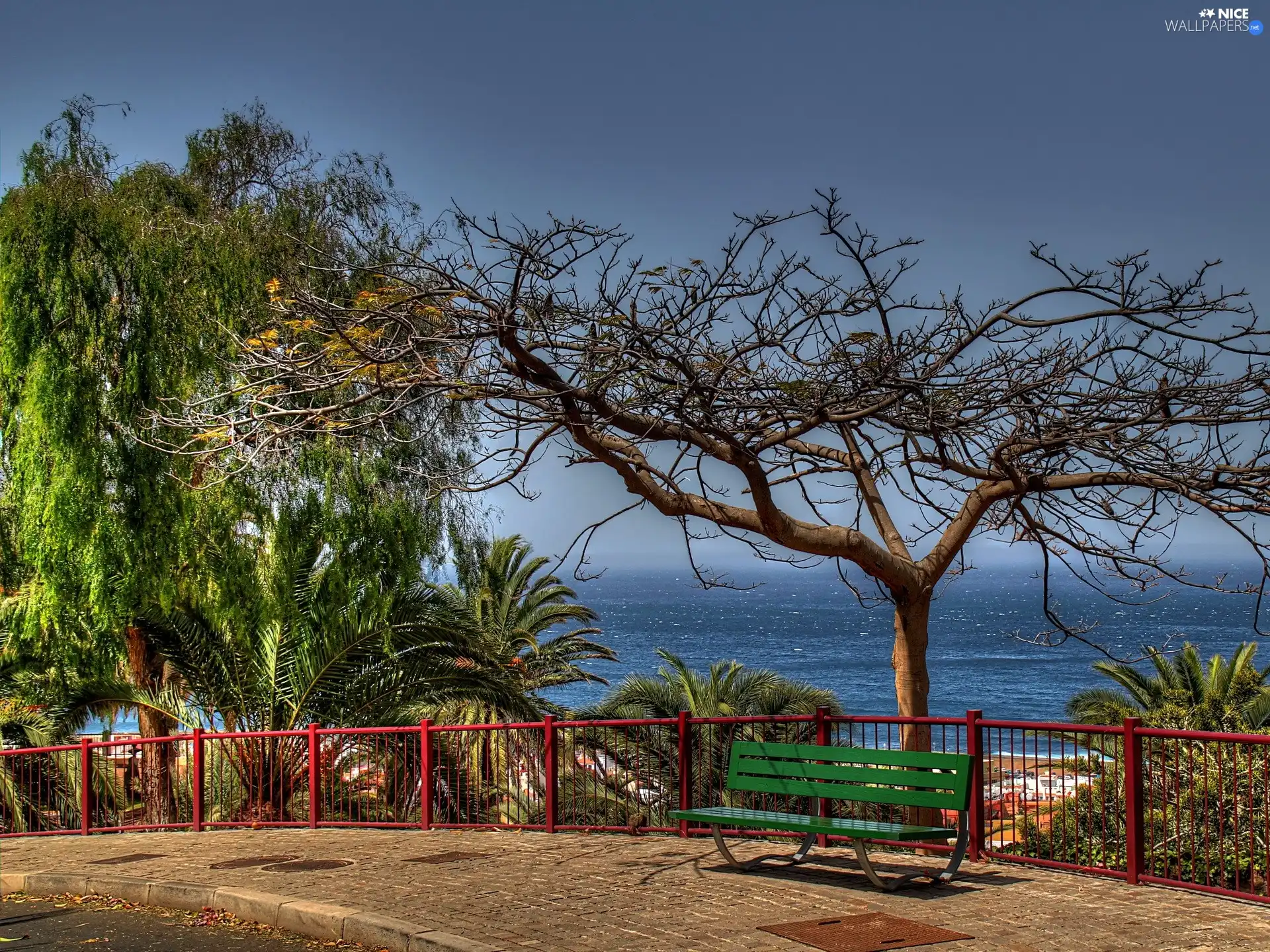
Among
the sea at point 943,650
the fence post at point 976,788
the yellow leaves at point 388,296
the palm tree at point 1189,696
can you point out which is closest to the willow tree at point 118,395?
the yellow leaves at point 388,296

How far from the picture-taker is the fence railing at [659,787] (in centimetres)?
948

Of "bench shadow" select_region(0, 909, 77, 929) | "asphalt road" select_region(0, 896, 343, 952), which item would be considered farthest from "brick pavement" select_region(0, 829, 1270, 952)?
"bench shadow" select_region(0, 909, 77, 929)

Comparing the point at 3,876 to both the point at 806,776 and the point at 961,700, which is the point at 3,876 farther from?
the point at 961,700

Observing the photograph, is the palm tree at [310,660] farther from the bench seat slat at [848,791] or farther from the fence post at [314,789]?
the bench seat slat at [848,791]

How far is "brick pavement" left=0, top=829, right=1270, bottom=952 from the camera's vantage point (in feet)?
25.2

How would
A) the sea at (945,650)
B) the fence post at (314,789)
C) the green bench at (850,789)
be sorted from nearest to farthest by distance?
the green bench at (850,789) < the fence post at (314,789) < the sea at (945,650)

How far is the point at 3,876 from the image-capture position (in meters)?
11.1

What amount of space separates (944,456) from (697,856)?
4.39 metres

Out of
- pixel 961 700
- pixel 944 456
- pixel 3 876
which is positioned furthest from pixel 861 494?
pixel 961 700

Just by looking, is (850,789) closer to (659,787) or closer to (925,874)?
(925,874)

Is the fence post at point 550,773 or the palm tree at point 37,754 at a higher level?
the fence post at point 550,773

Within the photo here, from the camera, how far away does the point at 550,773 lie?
495 inches

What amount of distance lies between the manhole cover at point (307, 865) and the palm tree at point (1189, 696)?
21209 millimetres

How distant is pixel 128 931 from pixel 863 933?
5.18m
